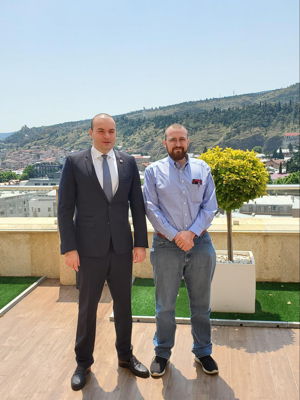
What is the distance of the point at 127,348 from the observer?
260cm

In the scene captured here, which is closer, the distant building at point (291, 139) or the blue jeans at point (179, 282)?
the blue jeans at point (179, 282)

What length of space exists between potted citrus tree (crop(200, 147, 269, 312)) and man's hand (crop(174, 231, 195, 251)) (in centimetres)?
113

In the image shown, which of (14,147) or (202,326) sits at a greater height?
(14,147)

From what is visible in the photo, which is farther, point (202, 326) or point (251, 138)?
point (251, 138)

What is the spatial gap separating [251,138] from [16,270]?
4695cm

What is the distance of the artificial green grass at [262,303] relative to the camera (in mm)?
3465

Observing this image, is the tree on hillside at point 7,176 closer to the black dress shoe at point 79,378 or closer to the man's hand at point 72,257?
the man's hand at point 72,257

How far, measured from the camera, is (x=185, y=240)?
2.35m

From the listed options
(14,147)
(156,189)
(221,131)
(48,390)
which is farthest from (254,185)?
(221,131)

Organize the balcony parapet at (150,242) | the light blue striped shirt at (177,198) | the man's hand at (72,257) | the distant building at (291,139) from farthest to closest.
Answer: the distant building at (291,139), the balcony parapet at (150,242), the light blue striped shirt at (177,198), the man's hand at (72,257)

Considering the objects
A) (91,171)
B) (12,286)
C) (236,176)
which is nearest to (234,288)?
(236,176)

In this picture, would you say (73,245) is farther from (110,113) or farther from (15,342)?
(15,342)

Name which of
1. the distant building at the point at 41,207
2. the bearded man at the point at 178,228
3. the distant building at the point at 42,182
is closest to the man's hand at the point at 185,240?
the bearded man at the point at 178,228

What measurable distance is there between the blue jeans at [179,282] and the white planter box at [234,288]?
93 cm
